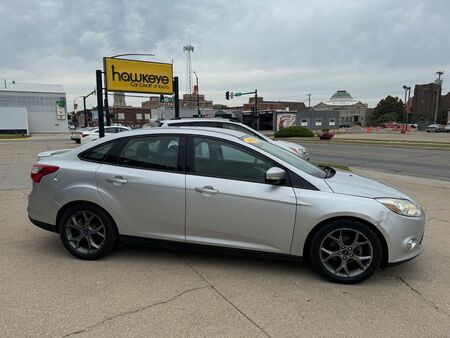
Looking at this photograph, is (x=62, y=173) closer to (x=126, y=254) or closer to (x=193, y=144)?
(x=126, y=254)

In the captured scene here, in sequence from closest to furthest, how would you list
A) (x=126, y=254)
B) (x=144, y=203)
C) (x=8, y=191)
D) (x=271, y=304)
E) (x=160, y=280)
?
(x=271, y=304) → (x=160, y=280) → (x=144, y=203) → (x=126, y=254) → (x=8, y=191)

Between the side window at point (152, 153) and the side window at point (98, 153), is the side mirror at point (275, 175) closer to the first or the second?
the side window at point (152, 153)

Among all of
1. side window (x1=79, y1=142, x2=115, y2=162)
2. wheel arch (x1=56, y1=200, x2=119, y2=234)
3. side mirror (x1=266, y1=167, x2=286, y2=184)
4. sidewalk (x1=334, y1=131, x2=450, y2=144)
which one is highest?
side window (x1=79, y1=142, x2=115, y2=162)

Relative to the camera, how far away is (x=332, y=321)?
3109mm

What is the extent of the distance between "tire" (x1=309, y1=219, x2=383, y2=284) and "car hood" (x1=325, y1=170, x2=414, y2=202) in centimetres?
31

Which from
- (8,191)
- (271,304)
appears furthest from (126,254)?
(8,191)

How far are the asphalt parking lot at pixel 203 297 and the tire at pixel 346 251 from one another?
0.13 meters

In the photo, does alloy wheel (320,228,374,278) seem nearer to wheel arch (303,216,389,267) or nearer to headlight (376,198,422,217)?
wheel arch (303,216,389,267)

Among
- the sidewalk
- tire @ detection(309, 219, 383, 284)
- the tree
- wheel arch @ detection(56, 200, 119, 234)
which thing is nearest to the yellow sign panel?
wheel arch @ detection(56, 200, 119, 234)

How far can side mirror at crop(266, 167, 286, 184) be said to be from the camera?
372cm

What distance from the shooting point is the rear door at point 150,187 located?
4047 millimetres

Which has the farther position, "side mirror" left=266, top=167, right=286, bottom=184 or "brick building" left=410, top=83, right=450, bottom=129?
"brick building" left=410, top=83, right=450, bottom=129

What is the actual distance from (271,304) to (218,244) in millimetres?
885

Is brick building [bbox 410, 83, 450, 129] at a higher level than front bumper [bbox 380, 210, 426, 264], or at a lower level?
higher
